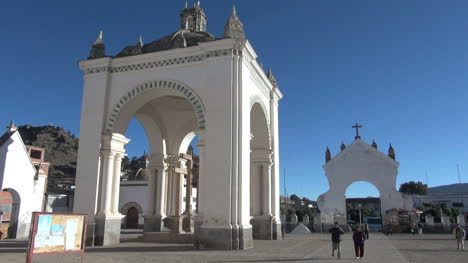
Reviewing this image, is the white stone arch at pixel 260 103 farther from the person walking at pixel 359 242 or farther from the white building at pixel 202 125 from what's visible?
the person walking at pixel 359 242

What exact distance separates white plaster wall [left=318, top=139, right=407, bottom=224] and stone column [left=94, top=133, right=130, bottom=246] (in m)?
16.7

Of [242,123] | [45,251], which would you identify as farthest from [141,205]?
[45,251]

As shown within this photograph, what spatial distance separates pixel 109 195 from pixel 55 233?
5533mm

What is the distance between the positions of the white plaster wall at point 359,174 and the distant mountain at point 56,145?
4410 centimetres

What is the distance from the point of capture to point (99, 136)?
12.1 meters

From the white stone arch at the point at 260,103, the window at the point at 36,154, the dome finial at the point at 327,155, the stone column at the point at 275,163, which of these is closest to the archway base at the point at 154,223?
the stone column at the point at 275,163

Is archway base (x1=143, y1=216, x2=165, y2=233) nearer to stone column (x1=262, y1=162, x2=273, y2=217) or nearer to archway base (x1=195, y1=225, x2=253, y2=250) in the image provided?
stone column (x1=262, y1=162, x2=273, y2=217)

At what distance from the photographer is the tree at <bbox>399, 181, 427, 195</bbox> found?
68375 millimetres

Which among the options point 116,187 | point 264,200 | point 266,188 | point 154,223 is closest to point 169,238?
point 116,187

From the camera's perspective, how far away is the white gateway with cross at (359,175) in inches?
978

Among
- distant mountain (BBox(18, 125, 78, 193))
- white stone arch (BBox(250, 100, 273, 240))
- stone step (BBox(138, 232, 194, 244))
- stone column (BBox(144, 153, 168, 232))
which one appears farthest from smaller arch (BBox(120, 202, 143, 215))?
distant mountain (BBox(18, 125, 78, 193))

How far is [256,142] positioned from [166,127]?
396 cm

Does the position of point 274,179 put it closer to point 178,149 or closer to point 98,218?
point 178,149

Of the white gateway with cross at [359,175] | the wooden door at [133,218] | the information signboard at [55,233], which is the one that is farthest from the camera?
the wooden door at [133,218]
